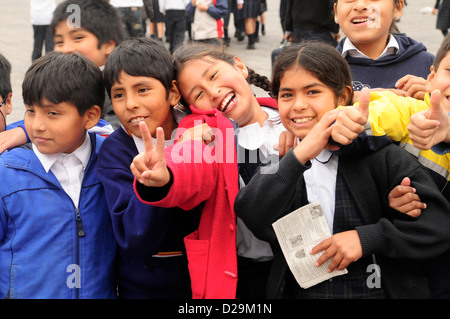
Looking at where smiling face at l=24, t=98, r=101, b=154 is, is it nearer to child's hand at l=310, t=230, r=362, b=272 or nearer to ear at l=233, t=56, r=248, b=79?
ear at l=233, t=56, r=248, b=79

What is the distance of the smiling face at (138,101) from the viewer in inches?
75.9

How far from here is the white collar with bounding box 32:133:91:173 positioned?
77.7 inches

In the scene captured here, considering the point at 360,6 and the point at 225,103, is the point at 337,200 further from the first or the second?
the point at 360,6

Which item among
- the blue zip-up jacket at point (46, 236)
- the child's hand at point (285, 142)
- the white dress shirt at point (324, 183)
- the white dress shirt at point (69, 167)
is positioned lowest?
the blue zip-up jacket at point (46, 236)

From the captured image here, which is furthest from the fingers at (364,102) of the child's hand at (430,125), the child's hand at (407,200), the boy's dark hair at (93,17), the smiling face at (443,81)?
the boy's dark hair at (93,17)

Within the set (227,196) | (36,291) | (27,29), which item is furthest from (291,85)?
(27,29)

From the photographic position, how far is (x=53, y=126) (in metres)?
1.95

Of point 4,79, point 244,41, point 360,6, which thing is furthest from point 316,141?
point 244,41

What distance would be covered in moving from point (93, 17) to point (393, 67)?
163 cm

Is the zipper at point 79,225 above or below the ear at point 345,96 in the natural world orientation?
below

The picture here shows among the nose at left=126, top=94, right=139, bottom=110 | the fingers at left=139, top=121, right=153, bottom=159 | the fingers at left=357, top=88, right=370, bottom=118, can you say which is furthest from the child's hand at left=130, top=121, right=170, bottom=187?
the fingers at left=357, top=88, right=370, bottom=118

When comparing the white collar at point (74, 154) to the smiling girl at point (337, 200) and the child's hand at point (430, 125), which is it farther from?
the child's hand at point (430, 125)

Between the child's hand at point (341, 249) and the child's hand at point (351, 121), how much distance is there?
12.2 inches

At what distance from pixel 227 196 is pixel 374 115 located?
533 millimetres
